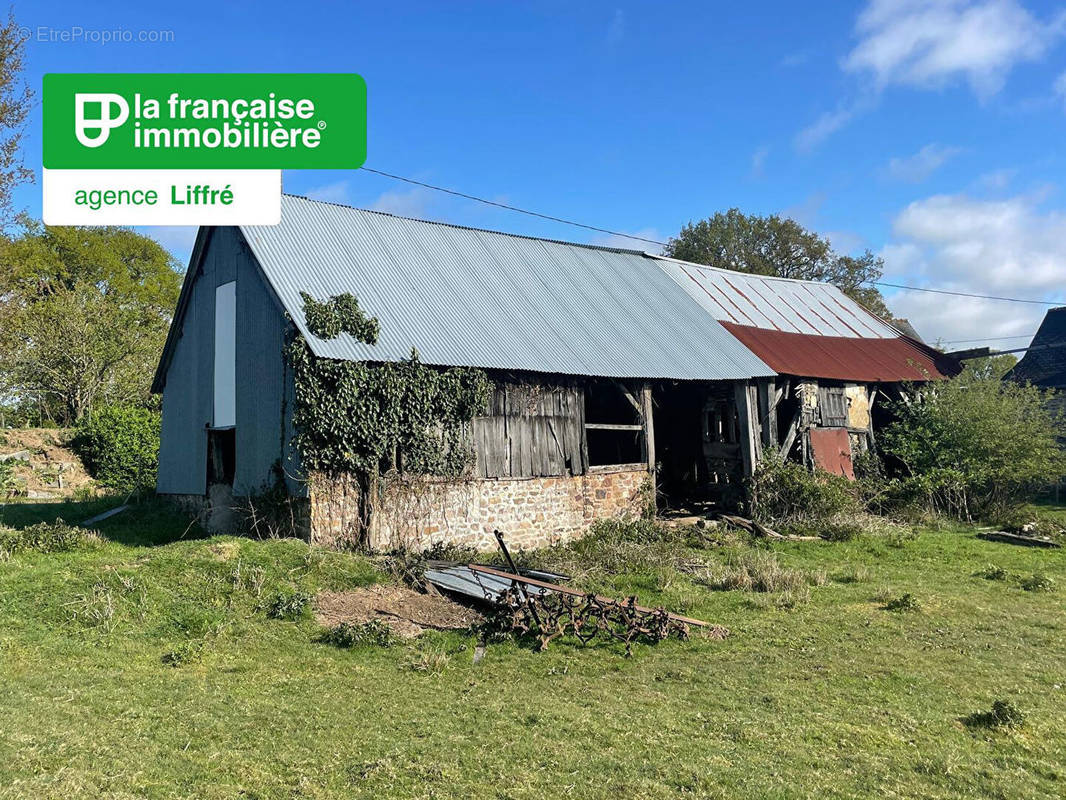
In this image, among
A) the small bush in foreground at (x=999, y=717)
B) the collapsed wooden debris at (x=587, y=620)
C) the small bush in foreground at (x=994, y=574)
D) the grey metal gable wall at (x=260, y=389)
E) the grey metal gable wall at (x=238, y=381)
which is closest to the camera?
the small bush in foreground at (x=999, y=717)

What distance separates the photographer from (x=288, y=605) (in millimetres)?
10859

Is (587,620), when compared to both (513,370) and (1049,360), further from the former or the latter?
(1049,360)

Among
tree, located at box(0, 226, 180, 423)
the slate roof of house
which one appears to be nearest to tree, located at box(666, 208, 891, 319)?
the slate roof of house

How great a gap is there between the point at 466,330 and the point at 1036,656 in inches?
473

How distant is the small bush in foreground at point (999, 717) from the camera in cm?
686

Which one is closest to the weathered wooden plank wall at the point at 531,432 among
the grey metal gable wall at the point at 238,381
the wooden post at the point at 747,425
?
the grey metal gable wall at the point at 238,381

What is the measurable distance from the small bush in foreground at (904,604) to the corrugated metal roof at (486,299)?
832cm

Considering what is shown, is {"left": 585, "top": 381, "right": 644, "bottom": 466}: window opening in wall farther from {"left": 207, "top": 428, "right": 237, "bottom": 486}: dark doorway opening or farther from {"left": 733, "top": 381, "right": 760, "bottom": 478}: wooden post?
{"left": 207, "top": 428, "right": 237, "bottom": 486}: dark doorway opening

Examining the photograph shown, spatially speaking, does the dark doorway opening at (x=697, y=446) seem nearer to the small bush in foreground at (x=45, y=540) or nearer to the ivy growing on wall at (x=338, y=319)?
the ivy growing on wall at (x=338, y=319)

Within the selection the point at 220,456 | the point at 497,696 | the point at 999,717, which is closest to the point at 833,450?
the point at 999,717

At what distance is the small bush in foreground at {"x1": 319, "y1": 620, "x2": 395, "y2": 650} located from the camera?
9938 millimetres

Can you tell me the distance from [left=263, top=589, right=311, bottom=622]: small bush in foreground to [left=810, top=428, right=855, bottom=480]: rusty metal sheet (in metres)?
15.7

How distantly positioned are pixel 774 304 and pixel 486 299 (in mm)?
12901

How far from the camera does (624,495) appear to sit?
1897 cm
